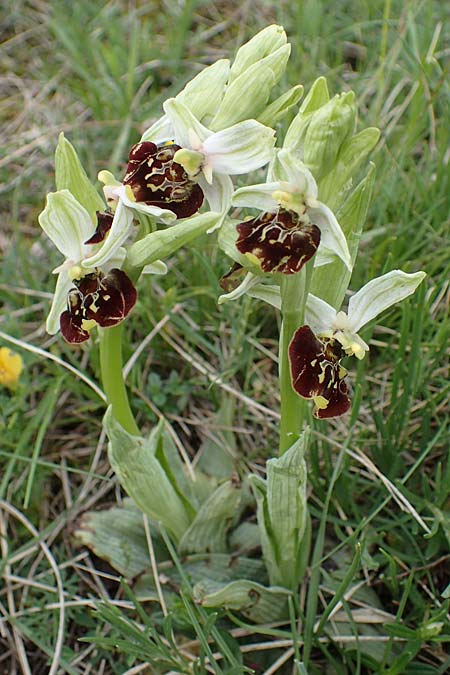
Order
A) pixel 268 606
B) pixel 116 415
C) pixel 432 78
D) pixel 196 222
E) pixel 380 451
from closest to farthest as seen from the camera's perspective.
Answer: pixel 196 222 < pixel 116 415 < pixel 268 606 < pixel 380 451 < pixel 432 78

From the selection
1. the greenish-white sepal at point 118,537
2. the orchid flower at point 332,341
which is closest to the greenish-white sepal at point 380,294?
the orchid flower at point 332,341

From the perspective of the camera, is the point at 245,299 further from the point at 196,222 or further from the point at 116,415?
the point at 196,222

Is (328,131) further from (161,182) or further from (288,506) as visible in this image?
(288,506)

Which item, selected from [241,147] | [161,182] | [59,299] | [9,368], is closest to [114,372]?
[59,299]

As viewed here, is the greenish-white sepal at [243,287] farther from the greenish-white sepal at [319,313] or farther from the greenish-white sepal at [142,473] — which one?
the greenish-white sepal at [142,473]

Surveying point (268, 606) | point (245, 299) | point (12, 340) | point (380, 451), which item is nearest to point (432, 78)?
point (245, 299)

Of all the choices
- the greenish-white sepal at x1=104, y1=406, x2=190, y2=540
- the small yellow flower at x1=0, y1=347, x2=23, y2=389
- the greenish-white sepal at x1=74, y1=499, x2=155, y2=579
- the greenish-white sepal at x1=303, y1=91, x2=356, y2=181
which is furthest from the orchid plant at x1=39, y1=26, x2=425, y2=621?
the small yellow flower at x1=0, y1=347, x2=23, y2=389

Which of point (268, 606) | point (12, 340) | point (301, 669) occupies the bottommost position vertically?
point (268, 606)

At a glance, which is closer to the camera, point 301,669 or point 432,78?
point 301,669
